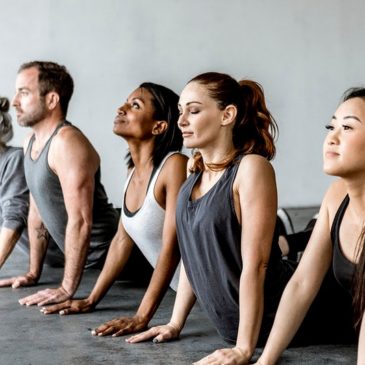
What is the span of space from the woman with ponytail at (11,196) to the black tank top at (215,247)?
142cm

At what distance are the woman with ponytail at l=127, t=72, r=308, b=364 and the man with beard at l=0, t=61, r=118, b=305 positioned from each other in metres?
0.75

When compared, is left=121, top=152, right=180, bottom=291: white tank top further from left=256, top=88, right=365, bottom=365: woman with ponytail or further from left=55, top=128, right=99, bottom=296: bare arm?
left=256, top=88, right=365, bottom=365: woman with ponytail

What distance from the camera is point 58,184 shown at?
3.49 metres

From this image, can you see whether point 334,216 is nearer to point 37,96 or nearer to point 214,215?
point 214,215

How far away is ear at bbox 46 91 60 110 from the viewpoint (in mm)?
3525

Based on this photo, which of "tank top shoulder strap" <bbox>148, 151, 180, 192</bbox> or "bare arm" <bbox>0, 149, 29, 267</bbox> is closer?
"tank top shoulder strap" <bbox>148, 151, 180, 192</bbox>

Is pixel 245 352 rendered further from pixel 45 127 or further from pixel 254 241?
pixel 45 127

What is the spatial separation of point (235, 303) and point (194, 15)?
4.01m

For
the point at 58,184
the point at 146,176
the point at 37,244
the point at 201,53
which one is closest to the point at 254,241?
the point at 146,176

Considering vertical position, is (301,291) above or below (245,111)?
below

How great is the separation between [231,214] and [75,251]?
103cm

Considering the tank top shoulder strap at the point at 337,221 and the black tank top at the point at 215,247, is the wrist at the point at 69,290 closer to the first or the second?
the black tank top at the point at 215,247

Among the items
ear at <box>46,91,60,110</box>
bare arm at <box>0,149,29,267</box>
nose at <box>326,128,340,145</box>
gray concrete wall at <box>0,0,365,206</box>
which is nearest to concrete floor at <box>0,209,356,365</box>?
bare arm at <box>0,149,29,267</box>

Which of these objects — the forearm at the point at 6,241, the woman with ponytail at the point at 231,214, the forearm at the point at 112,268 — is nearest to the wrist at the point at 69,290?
the forearm at the point at 112,268
